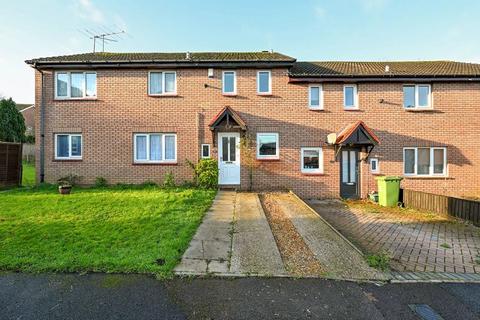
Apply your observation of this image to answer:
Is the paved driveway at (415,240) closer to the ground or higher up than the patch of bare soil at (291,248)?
closer to the ground

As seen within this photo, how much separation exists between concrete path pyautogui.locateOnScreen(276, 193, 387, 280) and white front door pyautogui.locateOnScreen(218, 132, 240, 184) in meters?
4.52

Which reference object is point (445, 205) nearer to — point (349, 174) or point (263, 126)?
point (349, 174)

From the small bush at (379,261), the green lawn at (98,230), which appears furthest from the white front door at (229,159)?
the small bush at (379,261)

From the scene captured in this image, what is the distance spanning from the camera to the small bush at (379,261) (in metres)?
4.43

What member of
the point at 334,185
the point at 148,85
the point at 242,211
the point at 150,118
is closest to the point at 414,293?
the point at 242,211

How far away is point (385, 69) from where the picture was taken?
12.7m

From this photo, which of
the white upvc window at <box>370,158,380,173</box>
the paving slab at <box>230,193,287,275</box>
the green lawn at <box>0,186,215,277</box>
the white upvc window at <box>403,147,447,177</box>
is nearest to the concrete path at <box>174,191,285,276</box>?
the paving slab at <box>230,193,287,275</box>

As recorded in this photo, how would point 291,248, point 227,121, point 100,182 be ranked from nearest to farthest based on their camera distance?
point 291,248, point 227,121, point 100,182

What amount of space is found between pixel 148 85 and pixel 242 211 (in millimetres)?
8041

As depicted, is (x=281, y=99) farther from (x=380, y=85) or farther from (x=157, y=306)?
(x=157, y=306)

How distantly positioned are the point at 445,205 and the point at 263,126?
295 inches

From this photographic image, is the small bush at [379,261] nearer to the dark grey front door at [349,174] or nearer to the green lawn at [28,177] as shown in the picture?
the dark grey front door at [349,174]

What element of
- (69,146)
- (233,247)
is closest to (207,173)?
(233,247)

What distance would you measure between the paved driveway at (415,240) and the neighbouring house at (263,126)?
3.59m
